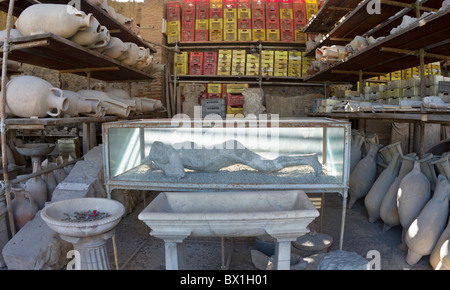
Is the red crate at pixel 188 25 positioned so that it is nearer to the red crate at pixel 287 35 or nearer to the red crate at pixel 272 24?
the red crate at pixel 272 24

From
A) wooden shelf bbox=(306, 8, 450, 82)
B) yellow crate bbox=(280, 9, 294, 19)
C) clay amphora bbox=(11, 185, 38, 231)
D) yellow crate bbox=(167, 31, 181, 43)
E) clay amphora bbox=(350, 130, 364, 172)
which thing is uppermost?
yellow crate bbox=(280, 9, 294, 19)

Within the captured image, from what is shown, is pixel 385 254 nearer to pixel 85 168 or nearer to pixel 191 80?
pixel 85 168

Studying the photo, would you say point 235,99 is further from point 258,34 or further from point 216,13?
point 216,13

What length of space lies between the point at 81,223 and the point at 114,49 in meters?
2.66

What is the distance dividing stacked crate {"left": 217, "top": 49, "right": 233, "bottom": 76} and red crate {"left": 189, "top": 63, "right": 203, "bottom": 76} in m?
0.44

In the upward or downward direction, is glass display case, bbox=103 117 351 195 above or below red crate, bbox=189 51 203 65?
below

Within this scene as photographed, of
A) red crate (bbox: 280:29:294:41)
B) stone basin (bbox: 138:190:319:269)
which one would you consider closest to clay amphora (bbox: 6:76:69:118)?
stone basin (bbox: 138:190:319:269)

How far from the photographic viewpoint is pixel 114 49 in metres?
3.90

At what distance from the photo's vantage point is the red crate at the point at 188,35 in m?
7.36

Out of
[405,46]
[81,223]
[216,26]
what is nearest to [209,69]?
[216,26]

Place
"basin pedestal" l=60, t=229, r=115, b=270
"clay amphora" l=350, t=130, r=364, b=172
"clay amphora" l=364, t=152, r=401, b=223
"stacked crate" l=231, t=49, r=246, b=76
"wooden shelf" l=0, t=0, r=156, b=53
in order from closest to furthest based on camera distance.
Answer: "basin pedestal" l=60, t=229, r=115, b=270, "wooden shelf" l=0, t=0, r=156, b=53, "clay amphora" l=364, t=152, r=401, b=223, "clay amphora" l=350, t=130, r=364, b=172, "stacked crate" l=231, t=49, r=246, b=76

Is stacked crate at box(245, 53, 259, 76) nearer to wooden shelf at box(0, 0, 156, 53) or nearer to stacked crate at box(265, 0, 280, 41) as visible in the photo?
stacked crate at box(265, 0, 280, 41)

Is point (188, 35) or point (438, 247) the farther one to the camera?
point (188, 35)

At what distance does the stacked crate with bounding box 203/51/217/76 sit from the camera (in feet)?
23.7
